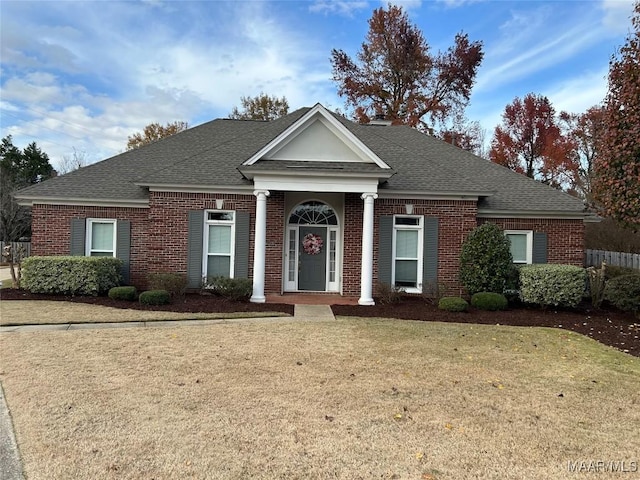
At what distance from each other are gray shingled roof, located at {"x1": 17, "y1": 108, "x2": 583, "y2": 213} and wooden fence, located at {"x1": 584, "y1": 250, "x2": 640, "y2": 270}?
273 inches

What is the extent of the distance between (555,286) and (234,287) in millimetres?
8126

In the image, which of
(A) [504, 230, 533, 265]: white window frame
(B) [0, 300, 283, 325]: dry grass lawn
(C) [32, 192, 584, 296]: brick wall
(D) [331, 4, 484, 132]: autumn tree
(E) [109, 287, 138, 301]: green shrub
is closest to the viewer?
(B) [0, 300, 283, 325]: dry grass lawn

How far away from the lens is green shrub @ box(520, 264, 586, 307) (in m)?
11.0

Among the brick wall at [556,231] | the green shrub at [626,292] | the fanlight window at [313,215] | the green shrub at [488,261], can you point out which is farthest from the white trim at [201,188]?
the green shrub at [626,292]

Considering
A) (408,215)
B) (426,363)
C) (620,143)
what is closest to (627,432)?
(426,363)

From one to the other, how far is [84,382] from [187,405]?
5.29ft

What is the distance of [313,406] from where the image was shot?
4.77 meters

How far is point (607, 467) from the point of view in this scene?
361cm

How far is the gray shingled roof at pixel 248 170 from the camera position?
1277cm

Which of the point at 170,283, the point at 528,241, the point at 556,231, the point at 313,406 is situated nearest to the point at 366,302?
the point at 170,283

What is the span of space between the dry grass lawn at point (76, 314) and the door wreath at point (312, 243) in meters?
3.62

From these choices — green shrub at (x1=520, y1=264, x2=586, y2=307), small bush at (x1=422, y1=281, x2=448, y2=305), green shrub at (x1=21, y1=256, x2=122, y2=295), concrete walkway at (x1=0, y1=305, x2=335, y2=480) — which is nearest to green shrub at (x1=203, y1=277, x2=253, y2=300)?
concrete walkway at (x1=0, y1=305, x2=335, y2=480)

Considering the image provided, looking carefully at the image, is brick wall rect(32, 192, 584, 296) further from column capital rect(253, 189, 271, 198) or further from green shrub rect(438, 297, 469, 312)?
green shrub rect(438, 297, 469, 312)

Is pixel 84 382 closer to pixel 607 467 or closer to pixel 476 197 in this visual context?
pixel 607 467
